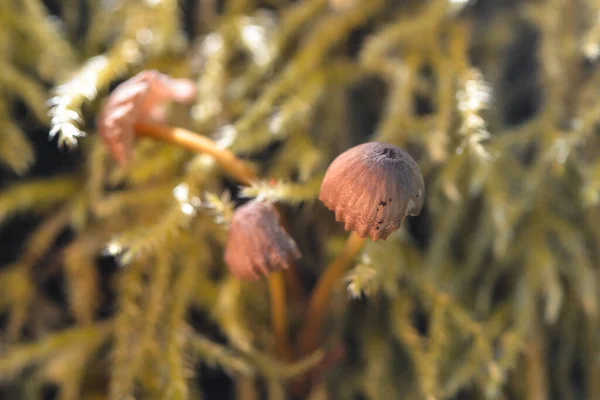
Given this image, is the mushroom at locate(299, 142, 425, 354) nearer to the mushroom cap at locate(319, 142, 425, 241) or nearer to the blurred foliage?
the mushroom cap at locate(319, 142, 425, 241)

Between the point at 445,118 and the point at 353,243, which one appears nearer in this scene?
the point at 353,243

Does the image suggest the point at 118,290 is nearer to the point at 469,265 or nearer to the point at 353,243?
the point at 353,243

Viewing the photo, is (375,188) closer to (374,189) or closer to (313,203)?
(374,189)

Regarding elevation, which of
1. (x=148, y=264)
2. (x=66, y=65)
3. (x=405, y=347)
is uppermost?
(x=66, y=65)

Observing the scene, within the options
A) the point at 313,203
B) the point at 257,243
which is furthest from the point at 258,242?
the point at 313,203

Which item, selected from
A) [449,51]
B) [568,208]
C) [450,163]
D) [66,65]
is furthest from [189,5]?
[568,208]

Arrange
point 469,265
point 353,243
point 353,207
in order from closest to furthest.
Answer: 1. point 353,207
2. point 353,243
3. point 469,265

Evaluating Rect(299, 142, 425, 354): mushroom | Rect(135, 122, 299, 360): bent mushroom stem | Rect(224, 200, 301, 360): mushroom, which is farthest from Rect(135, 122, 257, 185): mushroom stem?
Rect(299, 142, 425, 354): mushroom
